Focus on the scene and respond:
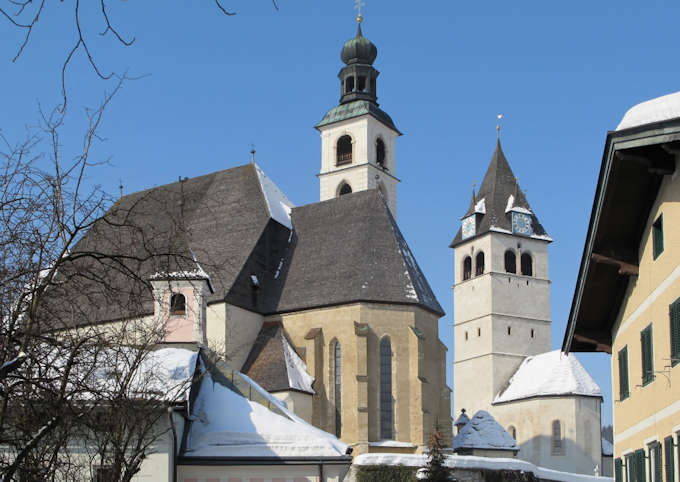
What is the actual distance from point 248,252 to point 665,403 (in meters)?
31.3

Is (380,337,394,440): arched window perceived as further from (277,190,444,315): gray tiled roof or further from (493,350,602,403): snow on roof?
(493,350,602,403): snow on roof

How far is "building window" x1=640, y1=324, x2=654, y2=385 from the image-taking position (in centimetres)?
1327

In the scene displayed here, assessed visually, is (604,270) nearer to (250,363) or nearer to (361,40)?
(250,363)

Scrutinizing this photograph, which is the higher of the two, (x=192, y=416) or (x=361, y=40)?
(x=361, y=40)

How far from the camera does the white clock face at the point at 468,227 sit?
→ 7062 centimetres

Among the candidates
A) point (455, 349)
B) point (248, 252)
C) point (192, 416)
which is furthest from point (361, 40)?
point (192, 416)

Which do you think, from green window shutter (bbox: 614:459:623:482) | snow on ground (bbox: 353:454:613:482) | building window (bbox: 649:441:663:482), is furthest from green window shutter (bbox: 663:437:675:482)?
snow on ground (bbox: 353:454:613:482)

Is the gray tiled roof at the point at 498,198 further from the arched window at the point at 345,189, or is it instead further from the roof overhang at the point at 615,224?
the roof overhang at the point at 615,224

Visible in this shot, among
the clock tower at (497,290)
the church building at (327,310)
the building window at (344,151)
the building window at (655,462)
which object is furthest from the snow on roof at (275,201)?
the building window at (655,462)

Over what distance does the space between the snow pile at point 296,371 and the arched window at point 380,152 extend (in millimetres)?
27620

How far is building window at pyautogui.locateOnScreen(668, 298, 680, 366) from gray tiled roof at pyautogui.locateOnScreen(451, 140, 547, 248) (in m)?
56.9

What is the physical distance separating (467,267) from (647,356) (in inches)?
2287

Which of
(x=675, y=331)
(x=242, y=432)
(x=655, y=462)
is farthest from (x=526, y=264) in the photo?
(x=675, y=331)

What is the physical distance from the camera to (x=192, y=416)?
93.4 feet
